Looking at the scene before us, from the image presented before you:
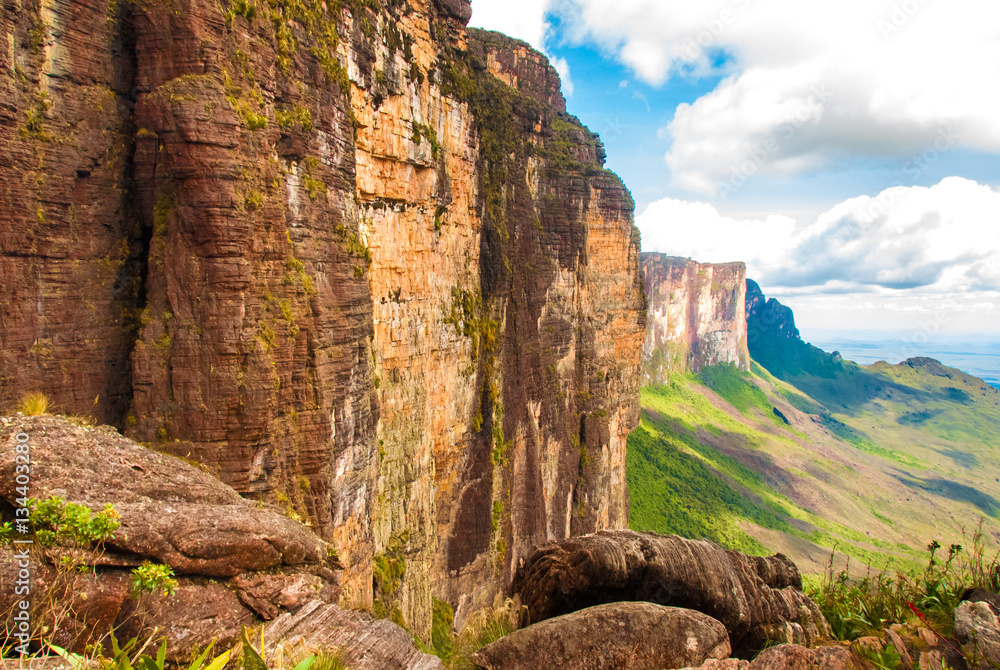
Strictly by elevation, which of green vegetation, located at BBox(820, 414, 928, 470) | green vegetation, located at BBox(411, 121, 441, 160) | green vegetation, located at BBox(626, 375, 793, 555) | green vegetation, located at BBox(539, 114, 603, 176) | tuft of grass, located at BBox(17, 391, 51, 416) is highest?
green vegetation, located at BBox(539, 114, 603, 176)

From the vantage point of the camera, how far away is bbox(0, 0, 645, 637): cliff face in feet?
34.6

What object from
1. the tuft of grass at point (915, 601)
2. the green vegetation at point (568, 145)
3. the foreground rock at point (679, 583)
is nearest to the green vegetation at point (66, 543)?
the foreground rock at point (679, 583)

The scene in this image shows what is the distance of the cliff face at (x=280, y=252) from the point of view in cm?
1054

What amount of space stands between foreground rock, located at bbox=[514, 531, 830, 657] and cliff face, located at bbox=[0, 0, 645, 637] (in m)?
5.90

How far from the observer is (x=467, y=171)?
81.0ft

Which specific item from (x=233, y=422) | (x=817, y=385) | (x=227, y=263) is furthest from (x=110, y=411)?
(x=817, y=385)

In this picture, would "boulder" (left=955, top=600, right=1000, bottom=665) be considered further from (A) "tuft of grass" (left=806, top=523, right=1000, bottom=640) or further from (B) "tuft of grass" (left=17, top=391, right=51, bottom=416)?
(B) "tuft of grass" (left=17, top=391, right=51, bottom=416)

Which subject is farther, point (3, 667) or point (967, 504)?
point (967, 504)

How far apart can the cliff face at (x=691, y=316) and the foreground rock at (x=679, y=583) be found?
86.0m

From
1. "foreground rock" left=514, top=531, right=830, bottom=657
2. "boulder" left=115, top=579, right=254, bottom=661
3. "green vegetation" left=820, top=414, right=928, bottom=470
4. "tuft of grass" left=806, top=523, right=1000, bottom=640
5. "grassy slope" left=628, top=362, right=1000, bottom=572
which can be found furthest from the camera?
"green vegetation" left=820, top=414, right=928, bottom=470

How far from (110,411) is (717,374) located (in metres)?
118

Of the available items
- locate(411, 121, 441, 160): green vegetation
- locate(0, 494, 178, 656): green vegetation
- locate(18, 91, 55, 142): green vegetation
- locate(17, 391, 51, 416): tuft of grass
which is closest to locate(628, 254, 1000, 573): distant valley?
locate(411, 121, 441, 160): green vegetation

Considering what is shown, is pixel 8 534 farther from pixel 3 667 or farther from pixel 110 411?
pixel 110 411

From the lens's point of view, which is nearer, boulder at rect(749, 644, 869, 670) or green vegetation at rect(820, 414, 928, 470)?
boulder at rect(749, 644, 869, 670)
